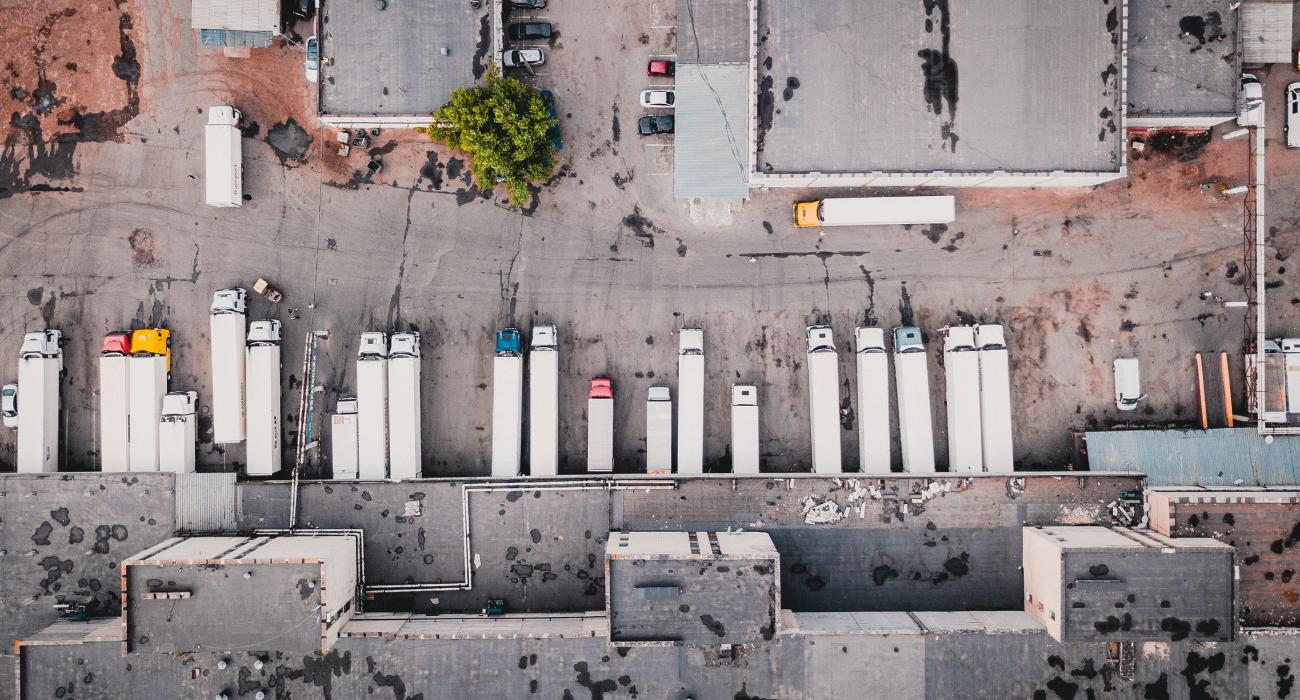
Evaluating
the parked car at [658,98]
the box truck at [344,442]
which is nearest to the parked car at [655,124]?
the parked car at [658,98]

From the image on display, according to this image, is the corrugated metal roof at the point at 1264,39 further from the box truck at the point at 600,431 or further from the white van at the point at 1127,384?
the box truck at the point at 600,431

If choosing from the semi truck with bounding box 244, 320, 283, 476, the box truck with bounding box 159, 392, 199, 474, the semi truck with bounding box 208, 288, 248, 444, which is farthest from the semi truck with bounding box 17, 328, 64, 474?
the semi truck with bounding box 244, 320, 283, 476

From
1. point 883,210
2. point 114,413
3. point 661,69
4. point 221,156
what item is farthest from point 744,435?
point 114,413

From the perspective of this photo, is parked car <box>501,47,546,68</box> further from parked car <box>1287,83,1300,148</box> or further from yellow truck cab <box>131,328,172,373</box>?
parked car <box>1287,83,1300,148</box>

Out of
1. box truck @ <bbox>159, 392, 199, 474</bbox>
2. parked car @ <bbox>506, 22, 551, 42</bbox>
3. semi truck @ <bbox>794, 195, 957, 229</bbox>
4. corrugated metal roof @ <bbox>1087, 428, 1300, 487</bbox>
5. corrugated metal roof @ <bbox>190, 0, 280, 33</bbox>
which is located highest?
corrugated metal roof @ <bbox>190, 0, 280, 33</bbox>

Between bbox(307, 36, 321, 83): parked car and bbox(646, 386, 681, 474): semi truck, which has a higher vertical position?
bbox(307, 36, 321, 83): parked car
